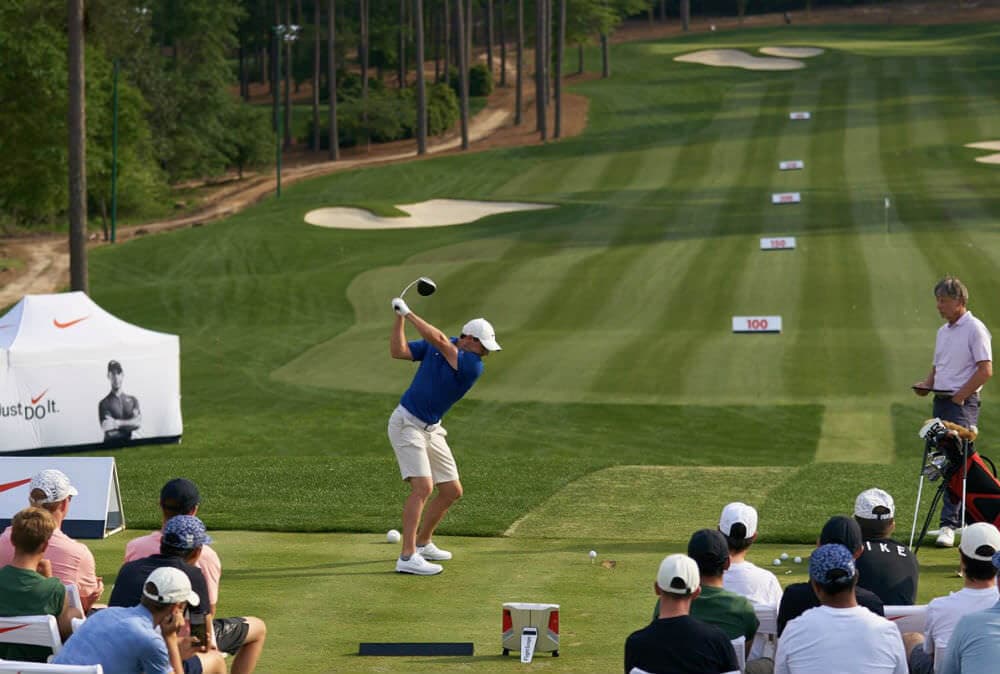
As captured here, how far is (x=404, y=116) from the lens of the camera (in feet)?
265

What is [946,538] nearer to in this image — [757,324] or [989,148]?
[757,324]

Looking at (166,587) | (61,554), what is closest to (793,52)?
(61,554)

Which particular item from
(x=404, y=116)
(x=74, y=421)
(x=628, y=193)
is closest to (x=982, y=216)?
(x=628, y=193)

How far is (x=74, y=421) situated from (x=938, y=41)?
84299mm

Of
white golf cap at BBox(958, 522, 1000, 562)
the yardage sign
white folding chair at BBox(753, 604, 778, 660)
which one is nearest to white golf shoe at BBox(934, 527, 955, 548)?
white folding chair at BBox(753, 604, 778, 660)

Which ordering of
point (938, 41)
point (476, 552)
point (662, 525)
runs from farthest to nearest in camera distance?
point (938, 41) < point (662, 525) < point (476, 552)

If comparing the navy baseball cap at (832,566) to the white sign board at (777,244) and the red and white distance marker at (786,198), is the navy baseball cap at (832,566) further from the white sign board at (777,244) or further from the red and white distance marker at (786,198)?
the red and white distance marker at (786,198)

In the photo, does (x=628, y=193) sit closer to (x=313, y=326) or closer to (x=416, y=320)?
(x=313, y=326)

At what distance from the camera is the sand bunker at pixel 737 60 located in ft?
286

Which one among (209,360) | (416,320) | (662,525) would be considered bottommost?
(209,360)

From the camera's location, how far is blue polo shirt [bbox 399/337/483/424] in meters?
12.6

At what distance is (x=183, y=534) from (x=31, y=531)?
0.85m

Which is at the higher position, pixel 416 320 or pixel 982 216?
pixel 416 320

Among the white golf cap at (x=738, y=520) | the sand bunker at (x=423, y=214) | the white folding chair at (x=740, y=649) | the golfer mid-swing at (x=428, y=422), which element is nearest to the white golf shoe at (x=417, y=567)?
the golfer mid-swing at (x=428, y=422)
